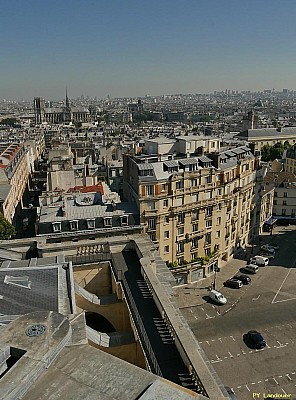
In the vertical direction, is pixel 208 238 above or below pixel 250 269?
above

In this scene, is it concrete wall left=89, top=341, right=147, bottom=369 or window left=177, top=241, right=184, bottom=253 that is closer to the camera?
concrete wall left=89, top=341, right=147, bottom=369

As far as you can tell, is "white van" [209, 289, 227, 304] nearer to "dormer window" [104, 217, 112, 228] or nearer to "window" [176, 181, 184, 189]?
"window" [176, 181, 184, 189]

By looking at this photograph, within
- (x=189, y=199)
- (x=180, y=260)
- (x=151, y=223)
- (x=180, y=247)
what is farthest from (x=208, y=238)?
(x=151, y=223)

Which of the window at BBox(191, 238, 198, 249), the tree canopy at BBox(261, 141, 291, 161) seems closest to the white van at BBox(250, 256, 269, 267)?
the window at BBox(191, 238, 198, 249)

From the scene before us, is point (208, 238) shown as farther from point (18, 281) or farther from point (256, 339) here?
point (18, 281)

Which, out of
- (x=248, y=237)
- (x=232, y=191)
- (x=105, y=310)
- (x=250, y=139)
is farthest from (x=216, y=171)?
(x=250, y=139)

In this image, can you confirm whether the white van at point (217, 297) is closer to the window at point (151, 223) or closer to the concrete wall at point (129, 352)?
the window at point (151, 223)

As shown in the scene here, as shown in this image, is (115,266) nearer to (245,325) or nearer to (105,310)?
(105,310)

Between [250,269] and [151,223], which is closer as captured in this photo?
[151,223]

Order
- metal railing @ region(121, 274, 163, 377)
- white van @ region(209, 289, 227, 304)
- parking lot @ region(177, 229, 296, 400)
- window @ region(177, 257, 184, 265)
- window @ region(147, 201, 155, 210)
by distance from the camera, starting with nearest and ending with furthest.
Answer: metal railing @ region(121, 274, 163, 377) → parking lot @ region(177, 229, 296, 400) → window @ region(147, 201, 155, 210) → white van @ region(209, 289, 227, 304) → window @ region(177, 257, 184, 265)
